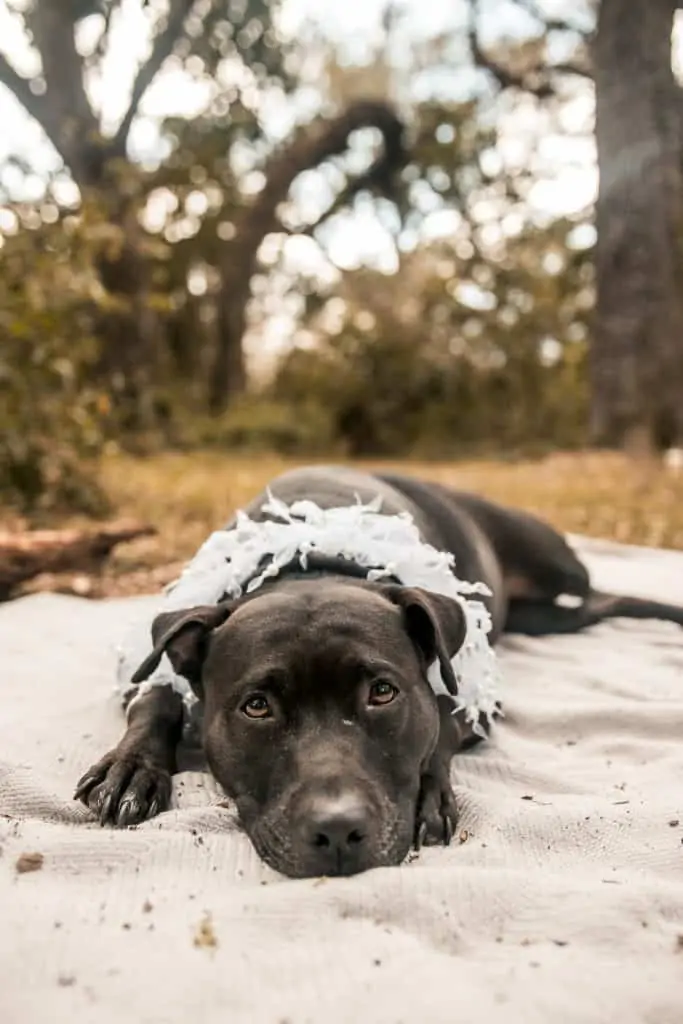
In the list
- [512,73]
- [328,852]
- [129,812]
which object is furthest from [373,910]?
[512,73]

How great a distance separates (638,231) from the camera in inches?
440

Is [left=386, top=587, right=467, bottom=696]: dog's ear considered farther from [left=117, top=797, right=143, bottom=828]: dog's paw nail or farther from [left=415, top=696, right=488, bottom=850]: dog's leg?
[left=117, top=797, right=143, bottom=828]: dog's paw nail

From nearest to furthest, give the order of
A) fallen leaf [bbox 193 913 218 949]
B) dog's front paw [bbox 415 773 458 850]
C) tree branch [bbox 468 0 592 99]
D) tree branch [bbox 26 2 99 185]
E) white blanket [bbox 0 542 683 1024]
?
white blanket [bbox 0 542 683 1024] < fallen leaf [bbox 193 913 218 949] < dog's front paw [bbox 415 773 458 850] < tree branch [bbox 26 2 99 185] < tree branch [bbox 468 0 592 99]

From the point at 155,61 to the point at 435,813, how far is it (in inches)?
526

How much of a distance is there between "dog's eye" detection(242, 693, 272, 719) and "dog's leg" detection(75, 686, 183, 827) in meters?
0.34

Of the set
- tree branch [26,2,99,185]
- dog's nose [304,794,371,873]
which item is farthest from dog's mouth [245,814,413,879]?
tree branch [26,2,99,185]

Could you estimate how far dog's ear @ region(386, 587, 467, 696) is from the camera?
259cm

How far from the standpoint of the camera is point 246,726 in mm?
2438

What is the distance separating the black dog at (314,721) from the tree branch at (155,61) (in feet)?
40.5

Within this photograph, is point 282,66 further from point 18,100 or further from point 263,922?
point 263,922

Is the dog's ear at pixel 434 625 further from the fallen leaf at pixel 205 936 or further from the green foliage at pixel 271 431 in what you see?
the green foliage at pixel 271 431

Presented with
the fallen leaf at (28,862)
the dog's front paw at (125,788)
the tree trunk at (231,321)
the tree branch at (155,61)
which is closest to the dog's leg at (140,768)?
the dog's front paw at (125,788)

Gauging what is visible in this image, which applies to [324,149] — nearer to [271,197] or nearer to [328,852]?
[271,197]

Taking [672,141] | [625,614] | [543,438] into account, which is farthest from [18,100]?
[625,614]
